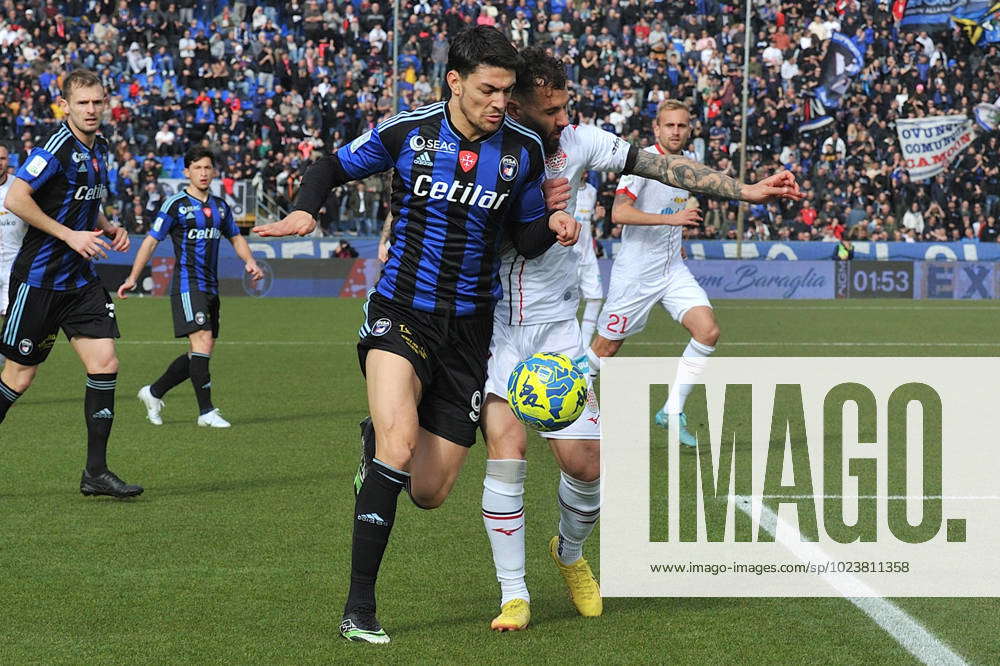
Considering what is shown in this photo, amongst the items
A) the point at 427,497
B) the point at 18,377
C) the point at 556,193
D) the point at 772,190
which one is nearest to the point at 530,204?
the point at 556,193

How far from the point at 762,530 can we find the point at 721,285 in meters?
22.8

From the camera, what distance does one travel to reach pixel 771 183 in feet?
17.0

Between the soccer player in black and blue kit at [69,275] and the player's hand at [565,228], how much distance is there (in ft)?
10.5

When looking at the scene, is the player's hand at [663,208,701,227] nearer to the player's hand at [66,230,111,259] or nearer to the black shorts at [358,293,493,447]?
the black shorts at [358,293,493,447]

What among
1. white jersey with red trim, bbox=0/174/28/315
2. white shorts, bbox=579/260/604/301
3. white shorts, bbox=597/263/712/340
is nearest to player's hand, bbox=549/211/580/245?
white shorts, bbox=597/263/712/340

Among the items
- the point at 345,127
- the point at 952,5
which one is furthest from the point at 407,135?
the point at 952,5

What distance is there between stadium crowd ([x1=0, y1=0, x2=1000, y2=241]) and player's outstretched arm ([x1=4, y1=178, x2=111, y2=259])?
22.4 m

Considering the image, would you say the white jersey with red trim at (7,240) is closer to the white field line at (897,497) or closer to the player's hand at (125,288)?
the player's hand at (125,288)

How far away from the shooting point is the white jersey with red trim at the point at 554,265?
17.6 feet

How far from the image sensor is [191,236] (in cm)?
1054

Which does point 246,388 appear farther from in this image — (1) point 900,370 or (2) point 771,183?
(2) point 771,183

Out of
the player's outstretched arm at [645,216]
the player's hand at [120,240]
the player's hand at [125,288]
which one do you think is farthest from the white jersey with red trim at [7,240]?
the player's outstretched arm at [645,216]

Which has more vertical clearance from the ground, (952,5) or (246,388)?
(952,5)

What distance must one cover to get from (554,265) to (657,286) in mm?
4497
